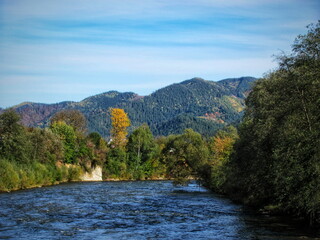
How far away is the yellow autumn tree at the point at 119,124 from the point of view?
117m

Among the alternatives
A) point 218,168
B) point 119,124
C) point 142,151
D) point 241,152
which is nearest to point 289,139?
point 241,152

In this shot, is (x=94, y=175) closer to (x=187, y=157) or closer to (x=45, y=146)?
(x=45, y=146)

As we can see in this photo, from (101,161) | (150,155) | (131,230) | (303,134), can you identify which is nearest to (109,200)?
(131,230)

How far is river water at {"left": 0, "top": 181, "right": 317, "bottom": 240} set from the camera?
1145 inches

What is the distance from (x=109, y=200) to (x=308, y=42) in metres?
34.2

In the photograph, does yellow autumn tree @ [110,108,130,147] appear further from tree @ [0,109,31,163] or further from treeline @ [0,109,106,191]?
tree @ [0,109,31,163]

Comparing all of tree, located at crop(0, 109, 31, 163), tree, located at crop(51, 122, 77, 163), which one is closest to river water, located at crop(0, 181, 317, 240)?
tree, located at crop(0, 109, 31, 163)

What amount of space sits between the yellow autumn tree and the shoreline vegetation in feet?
1.05

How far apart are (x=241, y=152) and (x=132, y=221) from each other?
1759 cm

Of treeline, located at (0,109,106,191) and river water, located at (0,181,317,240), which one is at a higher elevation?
treeline, located at (0,109,106,191)

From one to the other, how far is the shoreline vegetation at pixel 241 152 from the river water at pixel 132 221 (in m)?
3.14

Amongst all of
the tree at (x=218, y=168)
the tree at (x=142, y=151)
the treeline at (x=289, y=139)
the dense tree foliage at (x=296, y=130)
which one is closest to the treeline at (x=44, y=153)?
the tree at (x=142, y=151)

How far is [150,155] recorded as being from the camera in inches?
4801

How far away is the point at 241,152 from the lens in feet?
154
